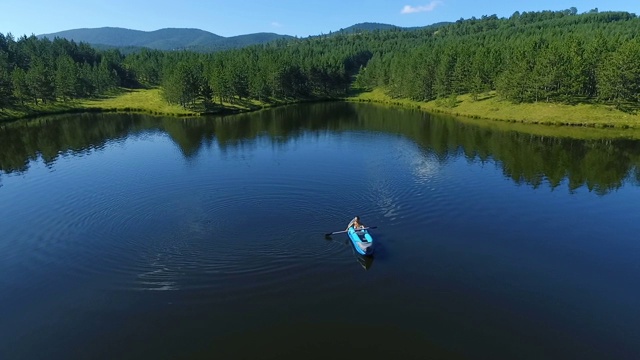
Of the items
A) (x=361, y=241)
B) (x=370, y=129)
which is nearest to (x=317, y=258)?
(x=361, y=241)

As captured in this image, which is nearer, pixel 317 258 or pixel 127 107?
pixel 317 258

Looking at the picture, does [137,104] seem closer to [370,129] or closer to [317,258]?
[370,129]

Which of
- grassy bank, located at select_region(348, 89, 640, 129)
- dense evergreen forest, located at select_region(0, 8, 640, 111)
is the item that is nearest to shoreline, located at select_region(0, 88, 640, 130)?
grassy bank, located at select_region(348, 89, 640, 129)

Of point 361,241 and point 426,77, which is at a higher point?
point 426,77

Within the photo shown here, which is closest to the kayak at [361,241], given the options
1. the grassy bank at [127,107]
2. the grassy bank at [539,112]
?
the grassy bank at [539,112]

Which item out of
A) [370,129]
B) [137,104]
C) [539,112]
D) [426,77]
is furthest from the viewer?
[426,77]

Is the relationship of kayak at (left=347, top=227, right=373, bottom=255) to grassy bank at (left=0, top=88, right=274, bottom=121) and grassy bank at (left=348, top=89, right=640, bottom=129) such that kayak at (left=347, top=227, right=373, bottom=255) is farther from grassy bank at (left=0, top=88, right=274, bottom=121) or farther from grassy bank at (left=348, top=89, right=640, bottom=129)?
grassy bank at (left=0, top=88, right=274, bottom=121)

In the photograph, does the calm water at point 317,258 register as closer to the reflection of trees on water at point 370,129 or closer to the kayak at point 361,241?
the reflection of trees on water at point 370,129
